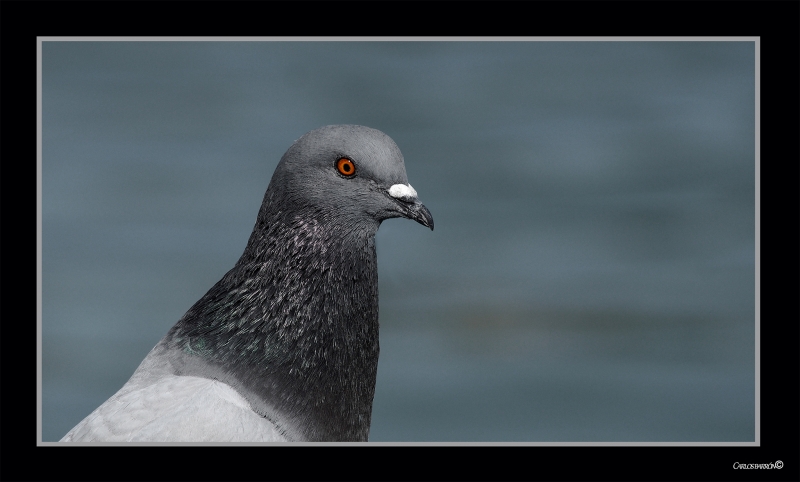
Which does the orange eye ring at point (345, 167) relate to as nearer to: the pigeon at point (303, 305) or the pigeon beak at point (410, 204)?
the pigeon at point (303, 305)

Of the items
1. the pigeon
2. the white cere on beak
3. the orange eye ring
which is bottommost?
the pigeon

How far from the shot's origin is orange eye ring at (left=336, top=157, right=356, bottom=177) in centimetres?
504

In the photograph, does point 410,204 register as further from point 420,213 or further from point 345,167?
point 345,167

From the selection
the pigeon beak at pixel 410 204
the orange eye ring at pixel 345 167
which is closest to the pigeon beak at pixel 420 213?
the pigeon beak at pixel 410 204

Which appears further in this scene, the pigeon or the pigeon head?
the pigeon head

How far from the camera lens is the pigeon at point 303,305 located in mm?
4863

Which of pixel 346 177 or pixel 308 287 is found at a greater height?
pixel 346 177

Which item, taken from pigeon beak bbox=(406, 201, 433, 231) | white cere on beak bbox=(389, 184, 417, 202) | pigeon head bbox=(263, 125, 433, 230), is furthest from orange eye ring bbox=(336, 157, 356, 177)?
pigeon beak bbox=(406, 201, 433, 231)

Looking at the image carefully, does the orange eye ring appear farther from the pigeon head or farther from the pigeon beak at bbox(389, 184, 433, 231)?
the pigeon beak at bbox(389, 184, 433, 231)

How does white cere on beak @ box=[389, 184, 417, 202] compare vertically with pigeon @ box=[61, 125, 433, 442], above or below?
above

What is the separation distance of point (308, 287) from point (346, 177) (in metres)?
0.66

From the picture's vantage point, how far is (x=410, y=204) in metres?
5.03

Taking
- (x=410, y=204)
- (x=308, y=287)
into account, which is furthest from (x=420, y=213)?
(x=308, y=287)

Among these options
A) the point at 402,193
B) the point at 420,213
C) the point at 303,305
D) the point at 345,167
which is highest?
the point at 345,167
